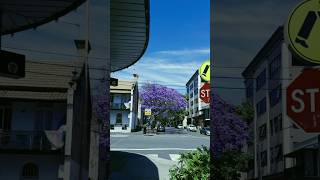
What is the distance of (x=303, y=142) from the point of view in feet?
31.3

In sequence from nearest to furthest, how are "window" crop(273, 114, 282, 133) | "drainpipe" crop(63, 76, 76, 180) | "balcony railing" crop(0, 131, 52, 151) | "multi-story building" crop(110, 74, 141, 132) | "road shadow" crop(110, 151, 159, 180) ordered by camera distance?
"window" crop(273, 114, 282, 133)
"road shadow" crop(110, 151, 159, 180)
"drainpipe" crop(63, 76, 76, 180)
"multi-story building" crop(110, 74, 141, 132)
"balcony railing" crop(0, 131, 52, 151)

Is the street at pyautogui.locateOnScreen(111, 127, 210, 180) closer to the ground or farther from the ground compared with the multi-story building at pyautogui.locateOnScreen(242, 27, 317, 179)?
closer to the ground

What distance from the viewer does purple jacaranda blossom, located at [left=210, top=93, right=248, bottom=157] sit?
1067 cm

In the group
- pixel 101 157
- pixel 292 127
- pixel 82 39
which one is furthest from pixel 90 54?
pixel 292 127

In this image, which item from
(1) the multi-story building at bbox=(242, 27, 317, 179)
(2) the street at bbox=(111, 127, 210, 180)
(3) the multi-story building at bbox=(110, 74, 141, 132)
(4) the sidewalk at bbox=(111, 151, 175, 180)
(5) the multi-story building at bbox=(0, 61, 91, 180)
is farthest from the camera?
(5) the multi-story building at bbox=(0, 61, 91, 180)

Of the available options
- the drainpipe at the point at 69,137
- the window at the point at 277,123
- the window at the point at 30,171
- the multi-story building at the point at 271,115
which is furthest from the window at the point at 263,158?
the window at the point at 30,171

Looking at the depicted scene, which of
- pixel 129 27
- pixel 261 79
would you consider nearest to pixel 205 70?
pixel 129 27

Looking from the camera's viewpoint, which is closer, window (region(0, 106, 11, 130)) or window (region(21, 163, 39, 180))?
window (region(0, 106, 11, 130))

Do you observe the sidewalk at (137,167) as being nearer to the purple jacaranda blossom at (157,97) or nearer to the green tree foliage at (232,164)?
the green tree foliage at (232,164)

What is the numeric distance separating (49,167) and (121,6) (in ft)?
40.5

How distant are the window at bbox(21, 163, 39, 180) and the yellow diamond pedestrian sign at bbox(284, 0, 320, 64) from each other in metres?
18.5

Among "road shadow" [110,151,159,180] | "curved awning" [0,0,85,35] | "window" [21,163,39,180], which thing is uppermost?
"curved awning" [0,0,85,35]

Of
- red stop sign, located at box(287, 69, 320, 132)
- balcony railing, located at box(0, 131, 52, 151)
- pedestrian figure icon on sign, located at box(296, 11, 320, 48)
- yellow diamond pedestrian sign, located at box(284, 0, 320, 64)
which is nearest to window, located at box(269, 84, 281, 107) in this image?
yellow diamond pedestrian sign, located at box(284, 0, 320, 64)

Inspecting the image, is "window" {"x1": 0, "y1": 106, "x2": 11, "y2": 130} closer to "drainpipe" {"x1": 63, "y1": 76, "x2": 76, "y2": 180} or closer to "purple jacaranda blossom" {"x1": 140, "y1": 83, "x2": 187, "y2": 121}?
"purple jacaranda blossom" {"x1": 140, "y1": 83, "x2": 187, "y2": 121}
